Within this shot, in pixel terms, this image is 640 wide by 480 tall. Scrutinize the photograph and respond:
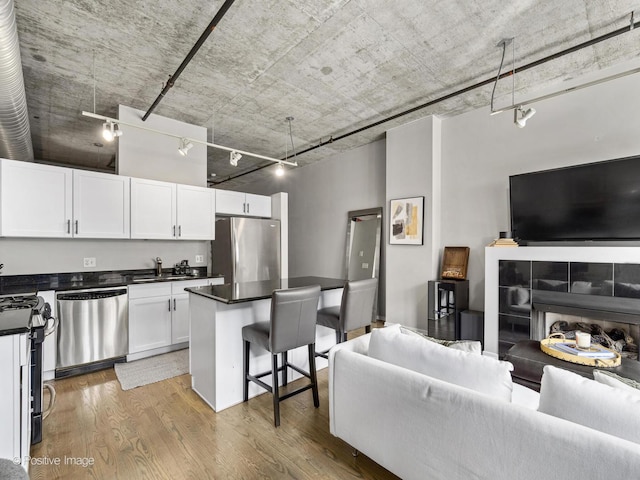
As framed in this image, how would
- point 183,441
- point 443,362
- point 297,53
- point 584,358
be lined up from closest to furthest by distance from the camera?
point 443,362 → point 183,441 → point 584,358 → point 297,53

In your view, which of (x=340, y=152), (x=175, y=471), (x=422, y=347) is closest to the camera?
(x=422, y=347)

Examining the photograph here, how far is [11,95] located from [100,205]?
1.26 metres

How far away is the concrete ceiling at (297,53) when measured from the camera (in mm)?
2379

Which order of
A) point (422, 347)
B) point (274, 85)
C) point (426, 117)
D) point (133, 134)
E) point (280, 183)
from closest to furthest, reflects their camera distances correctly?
point (422, 347) < point (274, 85) < point (133, 134) < point (426, 117) < point (280, 183)

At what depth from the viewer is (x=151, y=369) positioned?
10.5ft

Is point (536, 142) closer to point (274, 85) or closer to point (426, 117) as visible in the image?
point (426, 117)

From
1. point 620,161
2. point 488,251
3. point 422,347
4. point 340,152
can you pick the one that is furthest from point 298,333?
point 340,152

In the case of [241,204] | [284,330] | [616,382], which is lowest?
[284,330]

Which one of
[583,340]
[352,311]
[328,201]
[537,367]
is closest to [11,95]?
[352,311]

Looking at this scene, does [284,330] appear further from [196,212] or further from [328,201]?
[328,201]

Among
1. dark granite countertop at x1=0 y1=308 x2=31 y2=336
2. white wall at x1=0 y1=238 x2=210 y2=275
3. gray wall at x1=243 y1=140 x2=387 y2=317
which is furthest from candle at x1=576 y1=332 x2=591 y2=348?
white wall at x1=0 y1=238 x2=210 y2=275

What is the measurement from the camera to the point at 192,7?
2320mm

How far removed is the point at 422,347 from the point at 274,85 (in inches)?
126

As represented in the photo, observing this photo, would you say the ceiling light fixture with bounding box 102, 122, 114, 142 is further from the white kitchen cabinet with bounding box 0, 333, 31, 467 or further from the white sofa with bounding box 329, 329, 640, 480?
the white sofa with bounding box 329, 329, 640, 480
